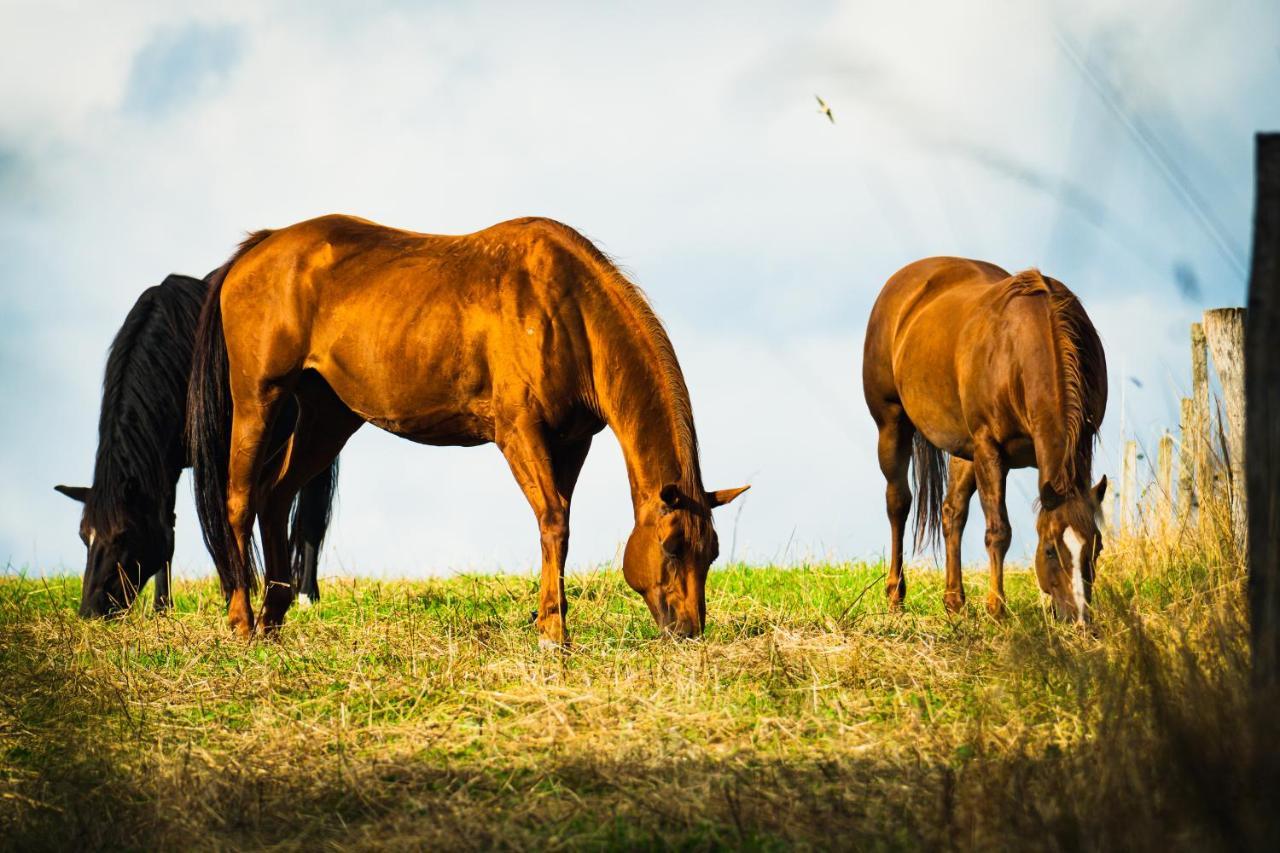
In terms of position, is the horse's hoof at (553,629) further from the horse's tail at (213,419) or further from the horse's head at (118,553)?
the horse's head at (118,553)

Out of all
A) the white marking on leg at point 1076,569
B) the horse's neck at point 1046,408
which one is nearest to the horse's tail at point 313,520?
the horse's neck at point 1046,408

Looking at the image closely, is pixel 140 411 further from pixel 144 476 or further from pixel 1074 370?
pixel 1074 370

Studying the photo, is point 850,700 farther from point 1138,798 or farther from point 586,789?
point 1138,798

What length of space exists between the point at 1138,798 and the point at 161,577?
7.60 m

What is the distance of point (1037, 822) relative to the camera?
3209 mm

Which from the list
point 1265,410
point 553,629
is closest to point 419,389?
point 553,629

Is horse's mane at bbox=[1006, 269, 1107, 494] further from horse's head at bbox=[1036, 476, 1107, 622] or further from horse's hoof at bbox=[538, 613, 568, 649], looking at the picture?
horse's hoof at bbox=[538, 613, 568, 649]

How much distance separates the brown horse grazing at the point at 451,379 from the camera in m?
6.14

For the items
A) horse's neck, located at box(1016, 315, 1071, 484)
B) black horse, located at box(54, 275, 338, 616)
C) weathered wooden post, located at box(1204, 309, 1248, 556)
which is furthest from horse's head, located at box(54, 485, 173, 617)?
weathered wooden post, located at box(1204, 309, 1248, 556)

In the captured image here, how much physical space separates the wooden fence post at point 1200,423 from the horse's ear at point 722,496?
2783 mm

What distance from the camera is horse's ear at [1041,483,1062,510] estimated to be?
251 inches

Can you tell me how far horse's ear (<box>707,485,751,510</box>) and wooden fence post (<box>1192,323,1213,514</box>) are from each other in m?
2.78

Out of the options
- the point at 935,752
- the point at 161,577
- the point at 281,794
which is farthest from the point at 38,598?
the point at 935,752

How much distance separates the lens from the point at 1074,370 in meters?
6.73
